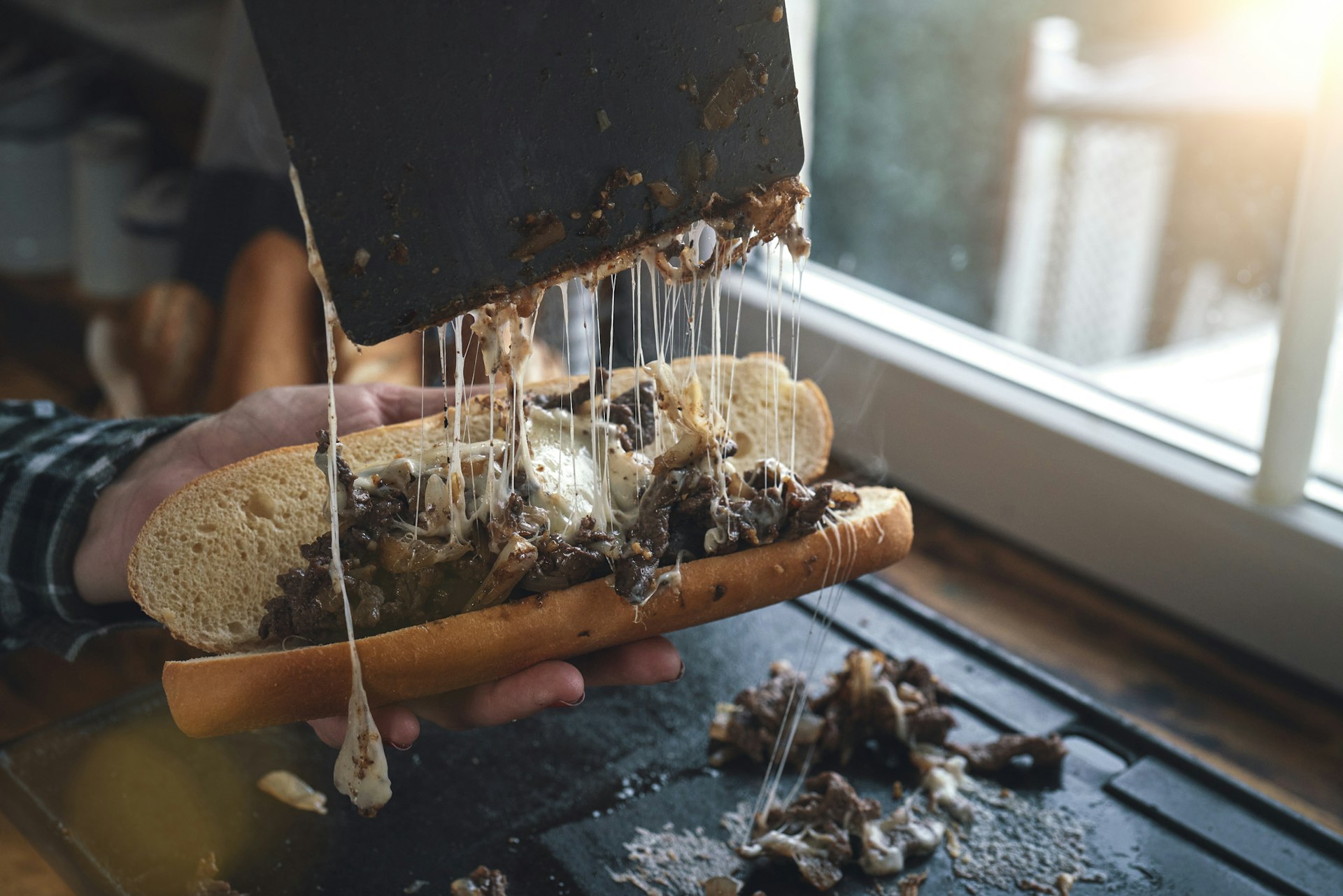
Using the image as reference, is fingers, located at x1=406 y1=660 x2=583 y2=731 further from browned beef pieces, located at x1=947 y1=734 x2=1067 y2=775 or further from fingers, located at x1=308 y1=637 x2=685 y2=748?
browned beef pieces, located at x1=947 y1=734 x2=1067 y2=775

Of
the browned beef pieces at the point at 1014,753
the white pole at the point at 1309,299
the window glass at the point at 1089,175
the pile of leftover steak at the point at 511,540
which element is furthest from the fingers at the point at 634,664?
the window glass at the point at 1089,175

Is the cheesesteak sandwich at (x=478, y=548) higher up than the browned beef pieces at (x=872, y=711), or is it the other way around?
the cheesesteak sandwich at (x=478, y=548)

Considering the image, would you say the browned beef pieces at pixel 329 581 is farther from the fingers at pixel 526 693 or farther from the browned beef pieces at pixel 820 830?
the browned beef pieces at pixel 820 830

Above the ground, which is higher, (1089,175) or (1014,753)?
(1089,175)

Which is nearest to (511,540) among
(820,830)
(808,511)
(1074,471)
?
(808,511)

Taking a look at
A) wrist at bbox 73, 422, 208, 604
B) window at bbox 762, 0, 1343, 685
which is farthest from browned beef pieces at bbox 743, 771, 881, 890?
wrist at bbox 73, 422, 208, 604

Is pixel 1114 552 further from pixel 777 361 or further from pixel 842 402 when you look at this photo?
pixel 777 361

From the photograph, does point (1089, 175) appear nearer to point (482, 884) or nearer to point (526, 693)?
point (526, 693)
